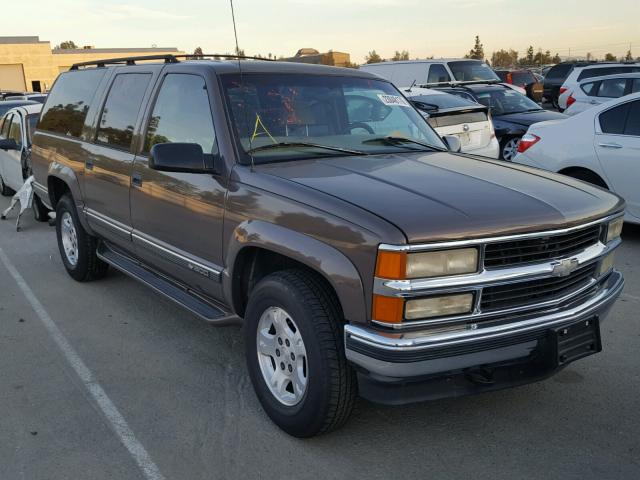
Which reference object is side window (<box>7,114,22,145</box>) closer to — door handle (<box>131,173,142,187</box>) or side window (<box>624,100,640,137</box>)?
door handle (<box>131,173,142,187</box>)

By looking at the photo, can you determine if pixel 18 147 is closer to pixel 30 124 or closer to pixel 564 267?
pixel 30 124

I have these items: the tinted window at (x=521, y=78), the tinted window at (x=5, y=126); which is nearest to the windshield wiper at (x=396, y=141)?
the tinted window at (x=5, y=126)

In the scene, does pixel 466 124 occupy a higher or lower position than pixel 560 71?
lower

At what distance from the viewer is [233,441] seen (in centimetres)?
344

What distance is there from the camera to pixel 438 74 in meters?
16.9

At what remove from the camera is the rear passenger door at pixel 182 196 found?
389 cm

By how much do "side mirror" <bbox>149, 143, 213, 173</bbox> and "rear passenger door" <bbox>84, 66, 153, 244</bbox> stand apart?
1106 mm

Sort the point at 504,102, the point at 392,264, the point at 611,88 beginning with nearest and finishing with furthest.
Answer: the point at 392,264 → the point at 504,102 → the point at 611,88

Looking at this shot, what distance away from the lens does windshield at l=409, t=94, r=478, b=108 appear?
10.6 meters

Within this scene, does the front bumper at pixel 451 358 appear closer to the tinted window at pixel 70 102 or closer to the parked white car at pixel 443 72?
the tinted window at pixel 70 102

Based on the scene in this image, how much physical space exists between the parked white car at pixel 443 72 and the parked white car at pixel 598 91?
1.71 metres

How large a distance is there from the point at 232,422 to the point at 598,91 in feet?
44.7

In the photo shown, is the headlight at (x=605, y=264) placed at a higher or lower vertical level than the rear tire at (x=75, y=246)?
higher

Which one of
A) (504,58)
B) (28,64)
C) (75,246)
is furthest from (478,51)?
(75,246)
